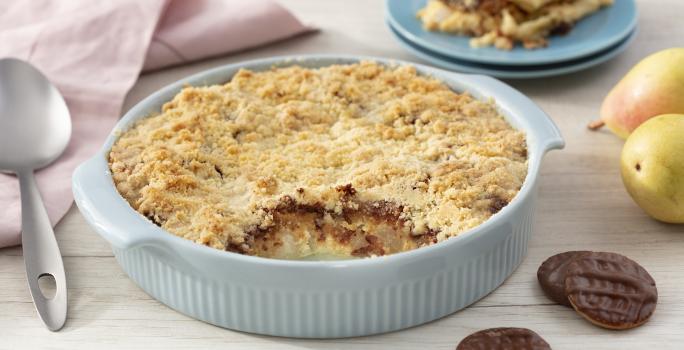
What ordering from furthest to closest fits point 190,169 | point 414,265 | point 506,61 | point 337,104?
point 506,61
point 337,104
point 190,169
point 414,265

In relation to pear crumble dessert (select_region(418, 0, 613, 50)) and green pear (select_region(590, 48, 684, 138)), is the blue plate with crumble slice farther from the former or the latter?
green pear (select_region(590, 48, 684, 138))

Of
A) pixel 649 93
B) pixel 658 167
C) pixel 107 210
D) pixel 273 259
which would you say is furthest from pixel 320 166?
pixel 649 93

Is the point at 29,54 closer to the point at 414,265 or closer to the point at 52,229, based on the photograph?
the point at 52,229

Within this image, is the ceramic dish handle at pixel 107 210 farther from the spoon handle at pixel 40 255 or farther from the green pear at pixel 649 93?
the green pear at pixel 649 93

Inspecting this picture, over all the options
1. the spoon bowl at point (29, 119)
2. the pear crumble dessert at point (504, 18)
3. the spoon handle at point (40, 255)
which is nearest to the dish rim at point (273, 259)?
the spoon handle at point (40, 255)

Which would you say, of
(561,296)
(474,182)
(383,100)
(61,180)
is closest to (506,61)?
(383,100)

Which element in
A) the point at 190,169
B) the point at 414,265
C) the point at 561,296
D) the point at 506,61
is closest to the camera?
the point at 414,265
